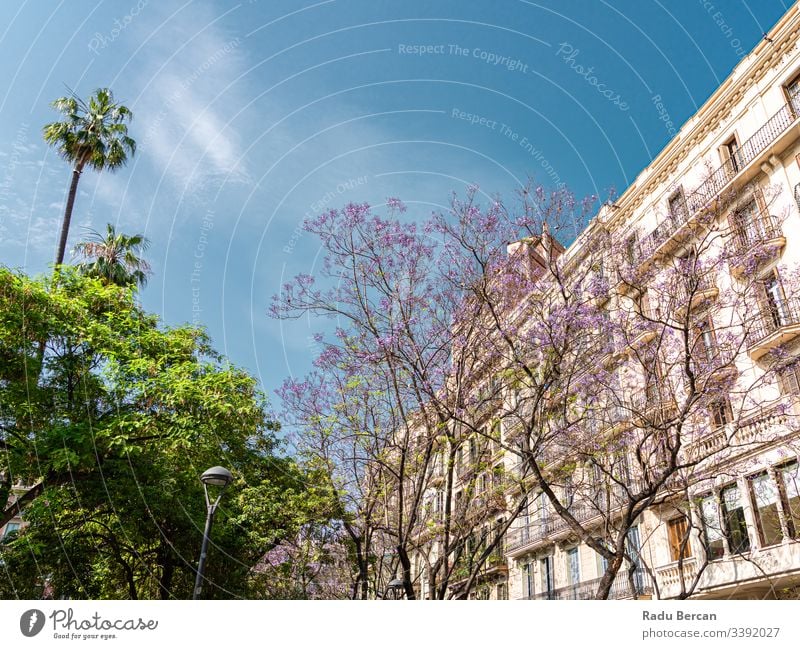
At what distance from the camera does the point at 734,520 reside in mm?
16734

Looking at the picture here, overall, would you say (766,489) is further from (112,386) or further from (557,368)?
(112,386)

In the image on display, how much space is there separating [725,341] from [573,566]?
43.9 feet

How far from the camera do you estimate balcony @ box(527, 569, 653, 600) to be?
65.0 ft

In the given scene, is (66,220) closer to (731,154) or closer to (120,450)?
(120,450)

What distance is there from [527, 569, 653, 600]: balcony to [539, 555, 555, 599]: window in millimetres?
152

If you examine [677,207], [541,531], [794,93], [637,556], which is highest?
[794,93]

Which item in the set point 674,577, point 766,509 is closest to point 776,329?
point 766,509

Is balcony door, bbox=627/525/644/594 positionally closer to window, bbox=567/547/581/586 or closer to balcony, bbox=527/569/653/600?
balcony, bbox=527/569/653/600

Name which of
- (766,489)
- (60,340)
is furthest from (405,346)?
(766,489)

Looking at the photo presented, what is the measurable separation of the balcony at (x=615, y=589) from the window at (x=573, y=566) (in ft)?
1.24

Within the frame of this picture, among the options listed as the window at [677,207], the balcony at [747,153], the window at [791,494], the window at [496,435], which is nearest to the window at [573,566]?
the window at [496,435]

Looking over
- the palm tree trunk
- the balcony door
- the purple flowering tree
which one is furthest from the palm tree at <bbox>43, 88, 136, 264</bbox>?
the balcony door
